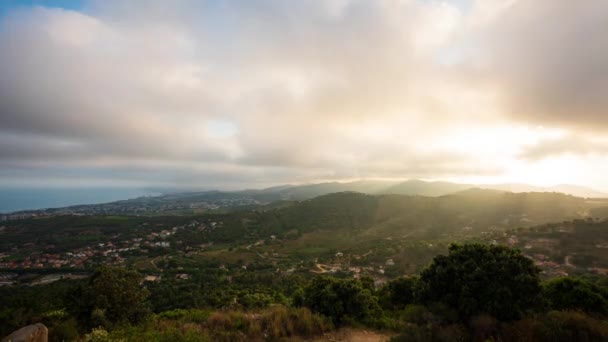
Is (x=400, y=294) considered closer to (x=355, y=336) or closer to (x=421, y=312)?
(x=421, y=312)

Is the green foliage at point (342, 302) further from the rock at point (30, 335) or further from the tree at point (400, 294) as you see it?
the rock at point (30, 335)

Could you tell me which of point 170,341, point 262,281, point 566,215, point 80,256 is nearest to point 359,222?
point 566,215

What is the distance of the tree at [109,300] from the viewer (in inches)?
397

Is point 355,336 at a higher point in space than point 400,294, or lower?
higher

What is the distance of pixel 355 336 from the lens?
30.8 ft

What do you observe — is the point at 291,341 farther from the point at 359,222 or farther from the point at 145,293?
the point at 359,222

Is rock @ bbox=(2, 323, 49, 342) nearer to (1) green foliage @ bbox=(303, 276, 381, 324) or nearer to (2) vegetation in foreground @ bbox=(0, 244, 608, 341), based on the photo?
(2) vegetation in foreground @ bbox=(0, 244, 608, 341)

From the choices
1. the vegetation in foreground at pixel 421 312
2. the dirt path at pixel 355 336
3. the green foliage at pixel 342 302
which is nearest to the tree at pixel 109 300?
the vegetation in foreground at pixel 421 312

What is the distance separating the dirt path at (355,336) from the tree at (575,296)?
6386 millimetres

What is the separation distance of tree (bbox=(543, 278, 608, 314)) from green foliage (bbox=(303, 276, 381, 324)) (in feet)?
21.9

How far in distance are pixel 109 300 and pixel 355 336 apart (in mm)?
9970

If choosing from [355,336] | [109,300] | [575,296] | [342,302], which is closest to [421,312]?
[355,336]

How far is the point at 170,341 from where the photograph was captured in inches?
286

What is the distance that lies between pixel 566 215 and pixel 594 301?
72115mm
